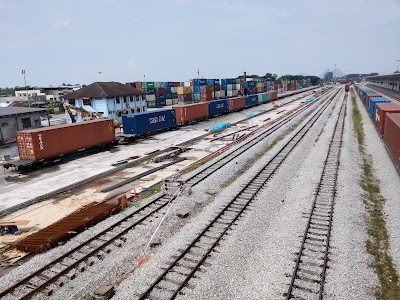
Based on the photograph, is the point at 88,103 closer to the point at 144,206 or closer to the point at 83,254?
the point at 144,206

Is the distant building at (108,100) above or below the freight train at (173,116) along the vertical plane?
above

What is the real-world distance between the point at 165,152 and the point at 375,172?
20.2 m

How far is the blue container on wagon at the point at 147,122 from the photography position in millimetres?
40516

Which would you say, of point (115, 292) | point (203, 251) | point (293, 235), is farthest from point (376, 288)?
point (115, 292)

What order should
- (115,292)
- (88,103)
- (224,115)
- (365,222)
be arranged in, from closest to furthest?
(115,292) → (365,222) → (88,103) → (224,115)

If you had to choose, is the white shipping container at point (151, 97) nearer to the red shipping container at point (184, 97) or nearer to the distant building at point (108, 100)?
the red shipping container at point (184, 97)

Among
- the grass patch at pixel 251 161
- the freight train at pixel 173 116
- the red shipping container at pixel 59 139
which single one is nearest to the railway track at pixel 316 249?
the grass patch at pixel 251 161

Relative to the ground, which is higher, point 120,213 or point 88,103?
point 88,103

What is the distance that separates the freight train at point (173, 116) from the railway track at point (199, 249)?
23.1m

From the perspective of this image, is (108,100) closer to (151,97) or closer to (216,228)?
(151,97)

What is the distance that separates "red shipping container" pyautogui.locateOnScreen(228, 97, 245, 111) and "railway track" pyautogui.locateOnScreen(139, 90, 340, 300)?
160 feet

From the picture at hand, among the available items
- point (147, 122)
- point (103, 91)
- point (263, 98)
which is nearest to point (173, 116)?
point (147, 122)

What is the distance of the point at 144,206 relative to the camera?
17.8 meters

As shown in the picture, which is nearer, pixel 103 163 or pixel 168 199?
pixel 168 199
